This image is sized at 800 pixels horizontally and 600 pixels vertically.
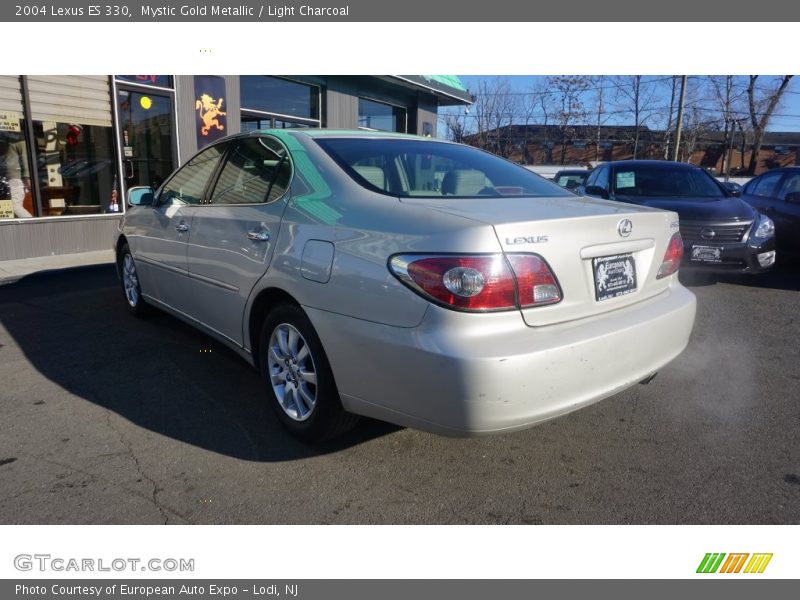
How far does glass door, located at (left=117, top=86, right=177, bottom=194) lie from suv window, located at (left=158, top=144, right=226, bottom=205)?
5.80 m

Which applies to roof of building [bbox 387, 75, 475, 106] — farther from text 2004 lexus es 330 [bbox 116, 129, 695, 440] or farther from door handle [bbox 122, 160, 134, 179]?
text 2004 lexus es 330 [bbox 116, 129, 695, 440]

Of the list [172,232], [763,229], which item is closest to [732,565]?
[172,232]

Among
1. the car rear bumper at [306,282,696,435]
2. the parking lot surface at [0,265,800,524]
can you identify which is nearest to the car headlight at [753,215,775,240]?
the parking lot surface at [0,265,800,524]

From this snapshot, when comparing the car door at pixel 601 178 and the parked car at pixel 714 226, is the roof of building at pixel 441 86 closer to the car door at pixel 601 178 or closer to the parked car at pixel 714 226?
the car door at pixel 601 178

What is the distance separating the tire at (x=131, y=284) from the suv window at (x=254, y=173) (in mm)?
1782

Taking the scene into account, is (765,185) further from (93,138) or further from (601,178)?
(93,138)

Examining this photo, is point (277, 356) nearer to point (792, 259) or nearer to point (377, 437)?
point (377, 437)

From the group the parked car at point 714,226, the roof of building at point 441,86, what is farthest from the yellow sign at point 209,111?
the parked car at point 714,226

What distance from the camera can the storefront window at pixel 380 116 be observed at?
15.2 metres

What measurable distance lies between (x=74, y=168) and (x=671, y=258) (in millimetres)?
9085

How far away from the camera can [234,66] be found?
1060 cm

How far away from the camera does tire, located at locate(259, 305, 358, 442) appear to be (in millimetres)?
2837

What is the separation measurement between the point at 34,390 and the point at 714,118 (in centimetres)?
4425

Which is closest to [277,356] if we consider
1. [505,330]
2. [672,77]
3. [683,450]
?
[505,330]
